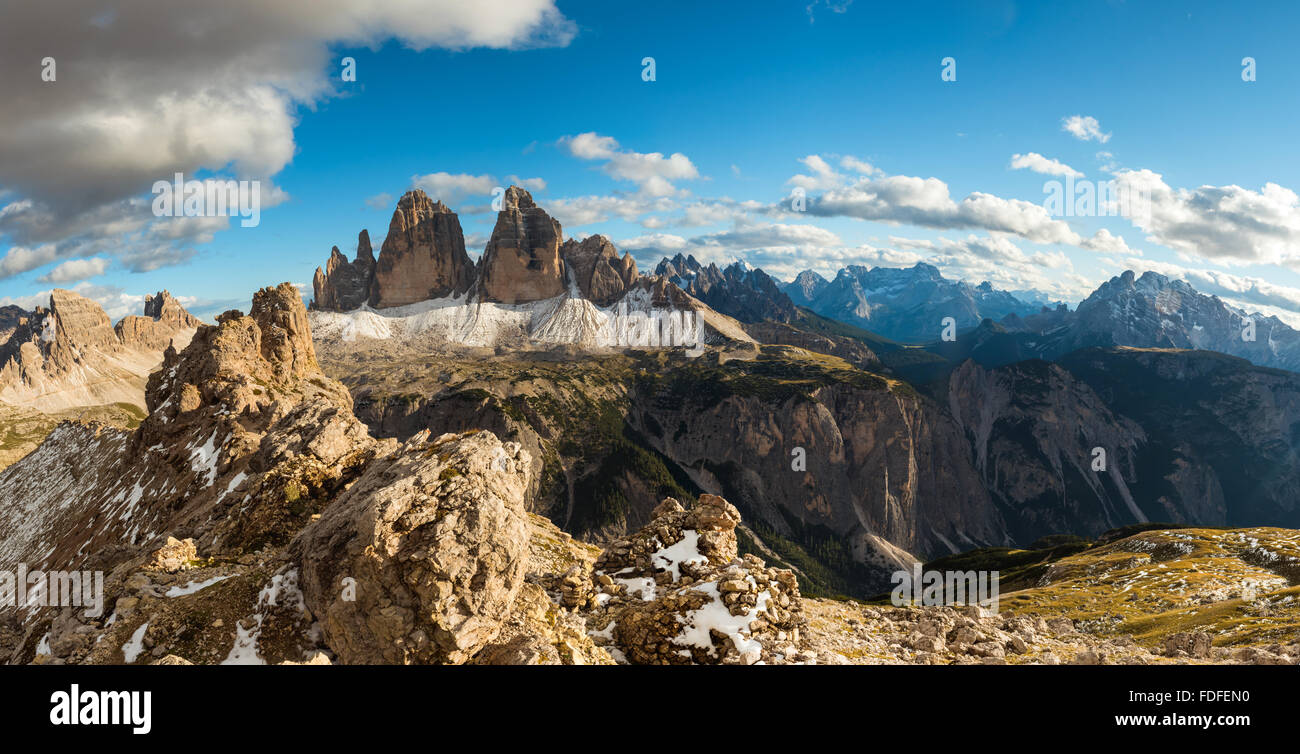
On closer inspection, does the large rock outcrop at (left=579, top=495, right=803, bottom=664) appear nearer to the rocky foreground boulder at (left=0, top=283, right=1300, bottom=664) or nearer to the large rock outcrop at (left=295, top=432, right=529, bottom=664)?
the rocky foreground boulder at (left=0, top=283, right=1300, bottom=664)

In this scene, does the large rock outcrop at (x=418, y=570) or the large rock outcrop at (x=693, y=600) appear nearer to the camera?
the large rock outcrop at (x=418, y=570)

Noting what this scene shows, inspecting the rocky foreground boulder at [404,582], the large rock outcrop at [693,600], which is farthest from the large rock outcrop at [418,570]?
the large rock outcrop at [693,600]

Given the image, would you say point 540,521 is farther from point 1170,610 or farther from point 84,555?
point 1170,610

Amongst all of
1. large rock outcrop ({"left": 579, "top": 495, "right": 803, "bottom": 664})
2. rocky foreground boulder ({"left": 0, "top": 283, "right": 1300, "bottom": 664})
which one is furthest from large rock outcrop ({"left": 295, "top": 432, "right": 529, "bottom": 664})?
large rock outcrop ({"left": 579, "top": 495, "right": 803, "bottom": 664})

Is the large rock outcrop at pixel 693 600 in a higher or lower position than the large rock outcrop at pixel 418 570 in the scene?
lower

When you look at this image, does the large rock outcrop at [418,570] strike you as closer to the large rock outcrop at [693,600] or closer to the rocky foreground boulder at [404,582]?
the rocky foreground boulder at [404,582]

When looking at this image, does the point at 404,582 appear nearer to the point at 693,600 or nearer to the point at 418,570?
the point at 418,570

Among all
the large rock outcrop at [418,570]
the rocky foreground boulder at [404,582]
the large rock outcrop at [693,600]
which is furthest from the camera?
the large rock outcrop at [693,600]

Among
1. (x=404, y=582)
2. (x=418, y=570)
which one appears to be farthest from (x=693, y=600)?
(x=404, y=582)
